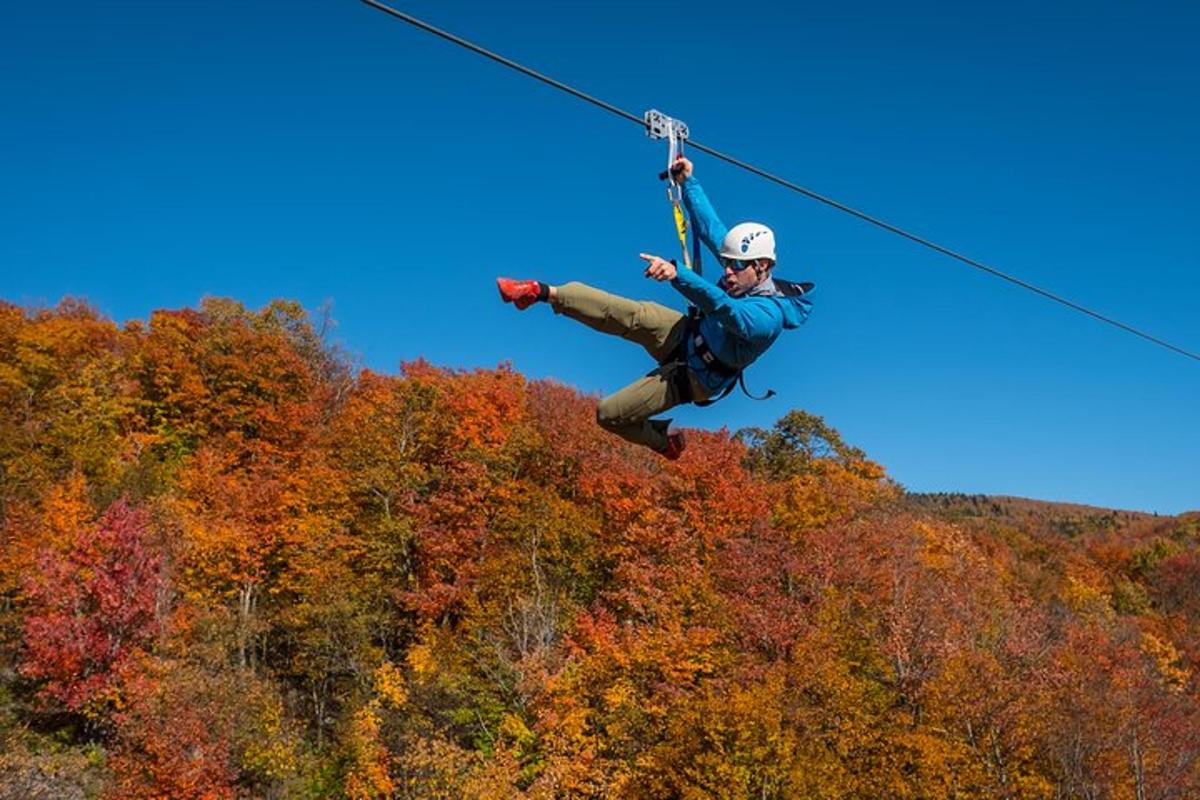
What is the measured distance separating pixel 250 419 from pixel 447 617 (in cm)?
1771

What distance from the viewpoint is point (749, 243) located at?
547cm

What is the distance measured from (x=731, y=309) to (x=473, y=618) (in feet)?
96.2

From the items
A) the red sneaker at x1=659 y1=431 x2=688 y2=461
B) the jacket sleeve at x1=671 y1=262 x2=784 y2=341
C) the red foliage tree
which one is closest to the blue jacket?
the jacket sleeve at x1=671 y1=262 x2=784 y2=341

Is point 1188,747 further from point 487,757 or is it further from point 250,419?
point 250,419

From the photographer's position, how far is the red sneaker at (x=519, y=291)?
522 centimetres

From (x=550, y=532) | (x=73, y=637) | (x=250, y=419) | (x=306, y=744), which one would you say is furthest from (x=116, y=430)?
(x=550, y=532)

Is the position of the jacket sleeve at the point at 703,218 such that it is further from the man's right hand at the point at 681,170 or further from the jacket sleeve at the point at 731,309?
the jacket sleeve at the point at 731,309

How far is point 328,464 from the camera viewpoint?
40438 millimetres

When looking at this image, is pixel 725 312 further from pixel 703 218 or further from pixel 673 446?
pixel 673 446

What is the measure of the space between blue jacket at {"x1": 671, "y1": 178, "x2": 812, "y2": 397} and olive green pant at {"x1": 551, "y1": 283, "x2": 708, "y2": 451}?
0.63 feet

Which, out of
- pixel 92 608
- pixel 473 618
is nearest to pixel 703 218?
pixel 473 618

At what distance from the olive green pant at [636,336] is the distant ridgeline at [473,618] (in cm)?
2179

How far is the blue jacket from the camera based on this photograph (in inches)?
192

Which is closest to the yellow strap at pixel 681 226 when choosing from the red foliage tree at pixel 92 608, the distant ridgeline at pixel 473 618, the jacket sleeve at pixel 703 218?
the jacket sleeve at pixel 703 218
